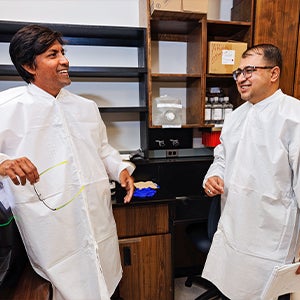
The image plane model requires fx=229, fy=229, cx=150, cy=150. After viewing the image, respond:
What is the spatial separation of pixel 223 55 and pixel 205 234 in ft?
3.98

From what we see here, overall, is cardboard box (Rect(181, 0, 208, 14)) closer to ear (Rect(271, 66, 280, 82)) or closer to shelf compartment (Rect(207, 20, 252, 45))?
shelf compartment (Rect(207, 20, 252, 45))

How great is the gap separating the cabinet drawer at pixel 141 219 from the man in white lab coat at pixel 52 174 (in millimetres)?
260

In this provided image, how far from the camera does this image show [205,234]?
1.49 meters

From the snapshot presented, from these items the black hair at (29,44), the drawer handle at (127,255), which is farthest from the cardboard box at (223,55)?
the drawer handle at (127,255)

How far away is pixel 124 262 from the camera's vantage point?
1354 mm

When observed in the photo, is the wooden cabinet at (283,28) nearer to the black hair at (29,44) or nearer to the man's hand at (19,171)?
the black hair at (29,44)

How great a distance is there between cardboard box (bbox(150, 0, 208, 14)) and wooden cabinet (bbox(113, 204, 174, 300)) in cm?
121

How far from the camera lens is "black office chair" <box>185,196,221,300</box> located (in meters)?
A: 1.32

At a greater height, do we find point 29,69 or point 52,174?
point 29,69

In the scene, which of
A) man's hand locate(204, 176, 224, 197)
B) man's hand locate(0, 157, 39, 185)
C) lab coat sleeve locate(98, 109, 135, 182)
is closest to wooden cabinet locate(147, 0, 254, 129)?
lab coat sleeve locate(98, 109, 135, 182)

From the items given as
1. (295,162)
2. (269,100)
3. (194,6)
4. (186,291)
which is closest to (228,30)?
(194,6)

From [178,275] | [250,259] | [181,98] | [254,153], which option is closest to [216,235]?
[250,259]

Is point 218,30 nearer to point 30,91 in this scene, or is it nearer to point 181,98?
point 181,98

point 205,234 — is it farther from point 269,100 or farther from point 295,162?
point 269,100
